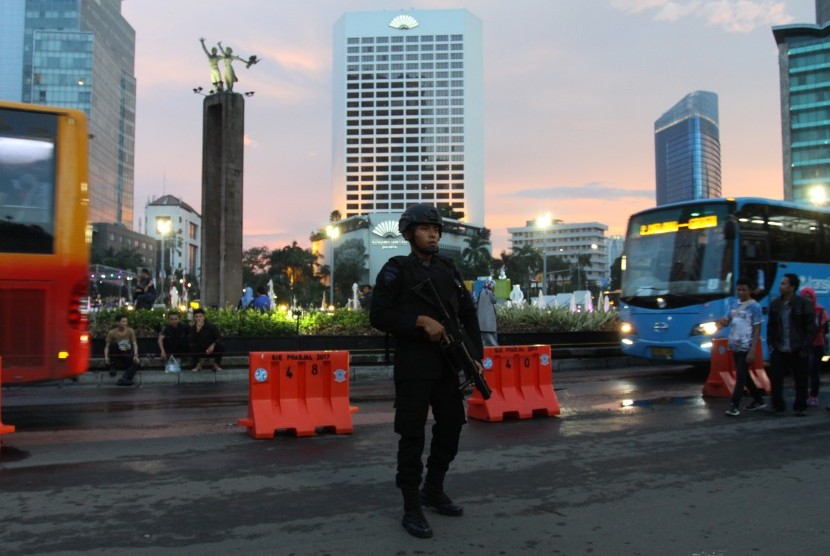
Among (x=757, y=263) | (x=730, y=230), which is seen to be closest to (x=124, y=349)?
(x=730, y=230)

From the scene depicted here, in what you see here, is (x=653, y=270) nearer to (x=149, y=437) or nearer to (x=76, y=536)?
(x=149, y=437)

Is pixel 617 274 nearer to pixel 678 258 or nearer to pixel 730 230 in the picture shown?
pixel 678 258

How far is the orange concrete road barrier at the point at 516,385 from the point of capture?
8828mm

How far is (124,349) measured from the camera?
45.3 ft

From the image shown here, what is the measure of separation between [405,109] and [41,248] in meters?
190

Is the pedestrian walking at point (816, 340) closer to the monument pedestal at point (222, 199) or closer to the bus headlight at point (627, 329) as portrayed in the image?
the bus headlight at point (627, 329)

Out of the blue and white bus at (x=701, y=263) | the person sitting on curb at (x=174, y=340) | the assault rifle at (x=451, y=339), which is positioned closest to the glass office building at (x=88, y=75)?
the person sitting on curb at (x=174, y=340)

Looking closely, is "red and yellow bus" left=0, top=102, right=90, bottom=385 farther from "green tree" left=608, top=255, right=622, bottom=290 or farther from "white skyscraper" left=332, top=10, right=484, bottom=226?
"white skyscraper" left=332, top=10, right=484, bottom=226

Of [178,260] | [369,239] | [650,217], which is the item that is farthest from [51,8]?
[650,217]

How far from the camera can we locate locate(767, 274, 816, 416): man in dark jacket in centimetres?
865

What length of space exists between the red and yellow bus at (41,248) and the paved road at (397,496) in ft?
3.18

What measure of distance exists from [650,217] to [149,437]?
35.9 feet

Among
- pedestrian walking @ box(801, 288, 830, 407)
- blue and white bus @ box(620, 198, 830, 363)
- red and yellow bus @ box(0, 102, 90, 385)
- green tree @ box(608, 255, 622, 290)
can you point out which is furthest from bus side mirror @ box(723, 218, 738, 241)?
red and yellow bus @ box(0, 102, 90, 385)

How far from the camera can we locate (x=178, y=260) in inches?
6757
